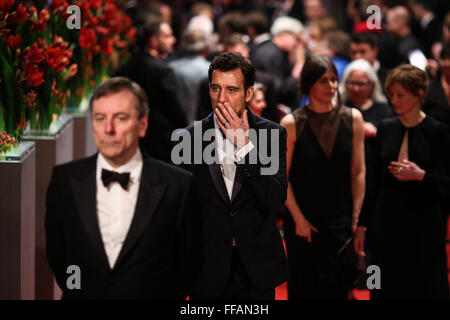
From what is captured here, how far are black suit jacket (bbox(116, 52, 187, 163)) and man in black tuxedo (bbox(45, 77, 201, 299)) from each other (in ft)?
12.0

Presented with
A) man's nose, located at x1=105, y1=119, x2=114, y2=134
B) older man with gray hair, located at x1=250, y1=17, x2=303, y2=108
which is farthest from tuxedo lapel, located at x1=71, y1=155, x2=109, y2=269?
older man with gray hair, located at x1=250, y1=17, x2=303, y2=108

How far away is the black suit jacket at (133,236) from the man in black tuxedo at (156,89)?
3628 millimetres

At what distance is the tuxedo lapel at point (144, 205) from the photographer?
8.09ft

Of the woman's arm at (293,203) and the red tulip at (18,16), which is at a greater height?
the red tulip at (18,16)

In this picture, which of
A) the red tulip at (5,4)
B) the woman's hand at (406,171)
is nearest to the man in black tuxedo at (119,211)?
the red tulip at (5,4)

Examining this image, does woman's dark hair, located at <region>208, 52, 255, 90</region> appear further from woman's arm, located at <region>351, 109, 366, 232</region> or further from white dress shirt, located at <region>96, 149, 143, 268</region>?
woman's arm, located at <region>351, 109, 366, 232</region>

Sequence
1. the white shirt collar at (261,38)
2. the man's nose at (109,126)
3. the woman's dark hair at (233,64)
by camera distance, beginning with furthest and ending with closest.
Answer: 1. the white shirt collar at (261,38)
2. the woman's dark hair at (233,64)
3. the man's nose at (109,126)

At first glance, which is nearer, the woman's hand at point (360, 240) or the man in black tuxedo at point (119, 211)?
the man in black tuxedo at point (119, 211)

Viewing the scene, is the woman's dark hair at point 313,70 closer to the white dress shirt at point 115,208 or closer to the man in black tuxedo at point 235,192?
the man in black tuxedo at point 235,192

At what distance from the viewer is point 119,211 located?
98.0 inches

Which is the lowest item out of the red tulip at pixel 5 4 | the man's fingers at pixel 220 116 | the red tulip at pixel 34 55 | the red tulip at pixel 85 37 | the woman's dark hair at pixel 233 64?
the man's fingers at pixel 220 116

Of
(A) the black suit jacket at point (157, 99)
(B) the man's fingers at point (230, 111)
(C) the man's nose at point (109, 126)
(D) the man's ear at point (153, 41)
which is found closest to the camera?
(C) the man's nose at point (109, 126)

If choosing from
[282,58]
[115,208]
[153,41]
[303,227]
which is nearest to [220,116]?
[115,208]

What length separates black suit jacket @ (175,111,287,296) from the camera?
3.02m
